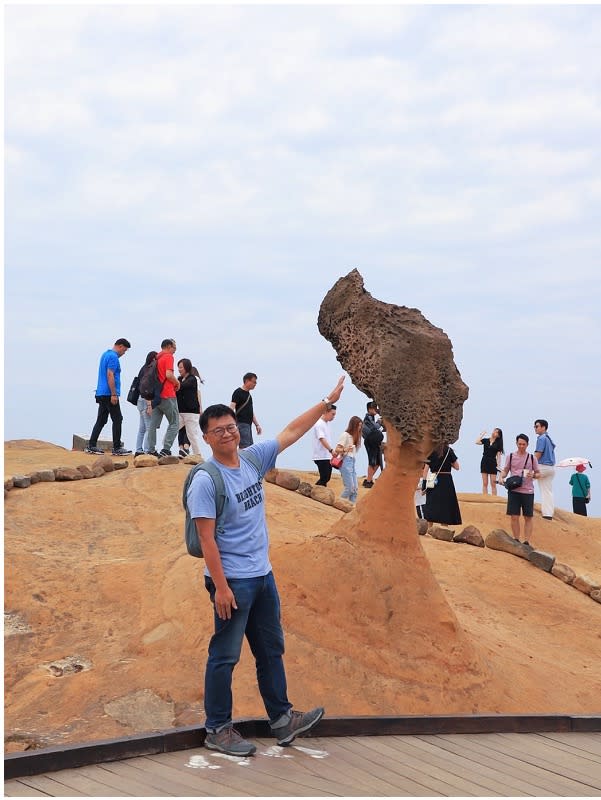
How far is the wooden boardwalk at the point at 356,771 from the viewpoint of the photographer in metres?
3.53

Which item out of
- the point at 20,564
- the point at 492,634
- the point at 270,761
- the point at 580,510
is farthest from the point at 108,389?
the point at 270,761

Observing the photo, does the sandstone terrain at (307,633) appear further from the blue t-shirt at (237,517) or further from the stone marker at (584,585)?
the blue t-shirt at (237,517)

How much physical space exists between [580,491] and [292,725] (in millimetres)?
13483

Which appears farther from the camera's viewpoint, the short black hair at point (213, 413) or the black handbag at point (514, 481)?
the black handbag at point (514, 481)

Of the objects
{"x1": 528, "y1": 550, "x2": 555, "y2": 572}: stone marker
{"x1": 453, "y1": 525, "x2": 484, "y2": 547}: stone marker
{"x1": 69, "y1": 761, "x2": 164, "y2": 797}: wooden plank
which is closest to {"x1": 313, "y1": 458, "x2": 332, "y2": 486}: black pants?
{"x1": 453, "y1": 525, "x2": 484, "y2": 547}: stone marker

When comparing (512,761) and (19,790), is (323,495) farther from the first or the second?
(19,790)

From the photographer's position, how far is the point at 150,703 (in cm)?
584

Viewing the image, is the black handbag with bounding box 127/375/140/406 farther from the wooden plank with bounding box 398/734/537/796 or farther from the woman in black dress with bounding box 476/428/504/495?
the wooden plank with bounding box 398/734/537/796

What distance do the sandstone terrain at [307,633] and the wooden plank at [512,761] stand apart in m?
1.32

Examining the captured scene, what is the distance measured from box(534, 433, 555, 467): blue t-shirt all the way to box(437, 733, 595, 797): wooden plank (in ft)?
31.0

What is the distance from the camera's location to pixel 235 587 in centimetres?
422

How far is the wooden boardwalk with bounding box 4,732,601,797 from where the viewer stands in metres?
3.53

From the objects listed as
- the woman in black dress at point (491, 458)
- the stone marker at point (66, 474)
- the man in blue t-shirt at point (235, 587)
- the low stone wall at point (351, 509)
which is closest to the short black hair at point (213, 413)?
the man in blue t-shirt at point (235, 587)

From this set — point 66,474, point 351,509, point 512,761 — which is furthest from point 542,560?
point 512,761
